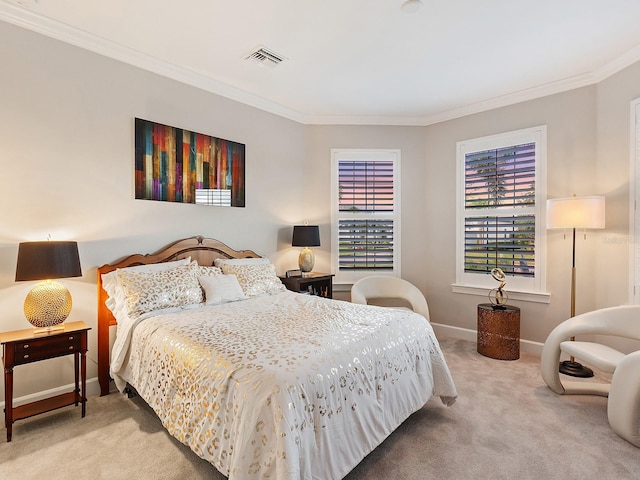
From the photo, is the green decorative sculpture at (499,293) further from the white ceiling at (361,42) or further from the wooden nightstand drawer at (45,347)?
the wooden nightstand drawer at (45,347)

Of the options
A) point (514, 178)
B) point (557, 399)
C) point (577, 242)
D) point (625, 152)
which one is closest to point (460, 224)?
point (514, 178)

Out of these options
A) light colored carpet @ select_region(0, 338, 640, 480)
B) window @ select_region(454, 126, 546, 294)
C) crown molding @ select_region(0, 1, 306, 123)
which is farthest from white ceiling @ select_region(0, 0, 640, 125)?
light colored carpet @ select_region(0, 338, 640, 480)

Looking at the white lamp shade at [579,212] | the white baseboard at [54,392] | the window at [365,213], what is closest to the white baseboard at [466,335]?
the window at [365,213]

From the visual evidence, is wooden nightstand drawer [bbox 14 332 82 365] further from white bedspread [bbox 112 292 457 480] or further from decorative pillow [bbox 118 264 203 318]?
decorative pillow [bbox 118 264 203 318]

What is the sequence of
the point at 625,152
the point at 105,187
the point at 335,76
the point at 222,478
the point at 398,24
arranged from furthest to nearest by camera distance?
the point at 335,76
the point at 625,152
the point at 105,187
the point at 398,24
the point at 222,478

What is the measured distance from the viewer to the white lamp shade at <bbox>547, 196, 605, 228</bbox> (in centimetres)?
299

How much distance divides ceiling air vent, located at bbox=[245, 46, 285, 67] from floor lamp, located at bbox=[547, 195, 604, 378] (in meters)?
2.93

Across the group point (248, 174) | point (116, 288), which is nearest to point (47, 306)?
point (116, 288)

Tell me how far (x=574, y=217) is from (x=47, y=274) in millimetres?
4227

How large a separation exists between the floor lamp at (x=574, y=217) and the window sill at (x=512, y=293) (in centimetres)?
38

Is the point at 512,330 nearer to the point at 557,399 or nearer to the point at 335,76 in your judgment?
the point at 557,399

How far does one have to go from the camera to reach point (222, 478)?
5.84ft

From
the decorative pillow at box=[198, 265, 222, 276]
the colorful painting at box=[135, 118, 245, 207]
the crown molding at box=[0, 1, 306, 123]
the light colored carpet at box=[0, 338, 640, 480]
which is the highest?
the crown molding at box=[0, 1, 306, 123]

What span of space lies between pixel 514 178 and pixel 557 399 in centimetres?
235
